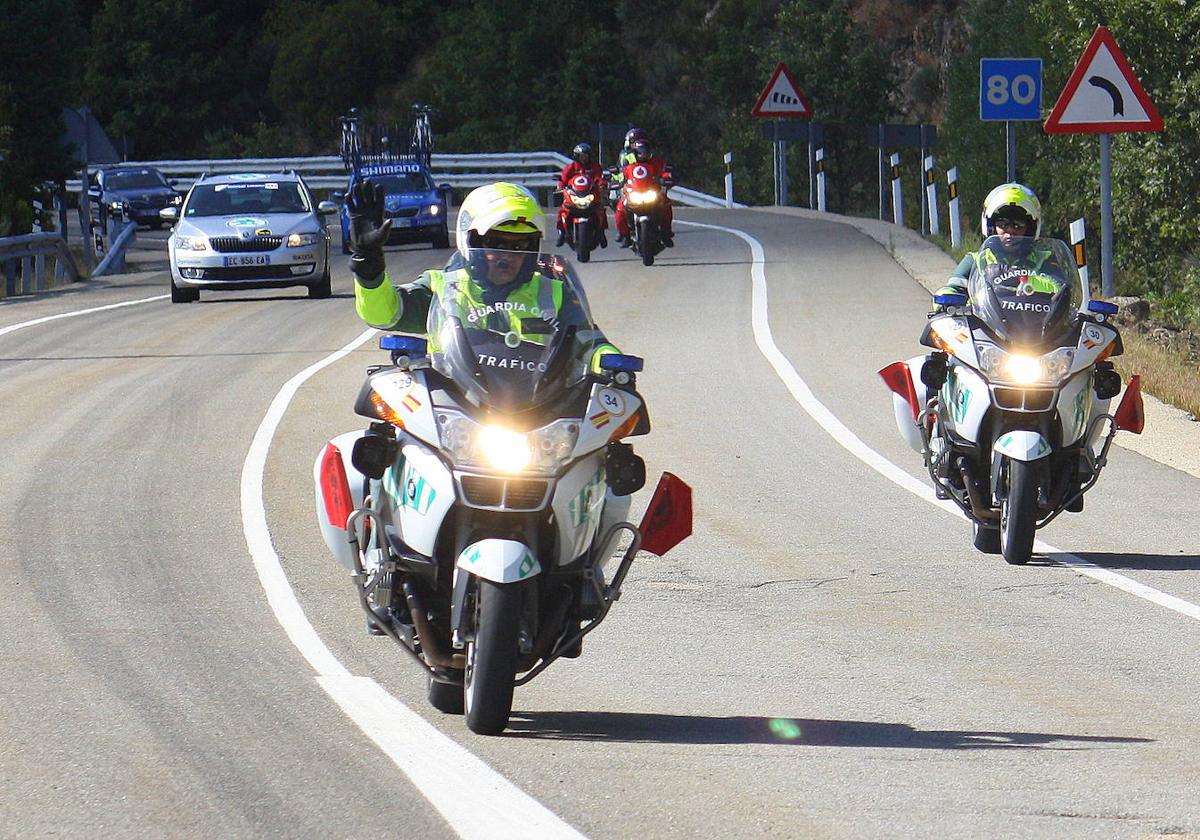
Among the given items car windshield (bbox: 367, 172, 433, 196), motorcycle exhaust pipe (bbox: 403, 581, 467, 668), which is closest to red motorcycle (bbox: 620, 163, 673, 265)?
car windshield (bbox: 367, 172, 433, 196)

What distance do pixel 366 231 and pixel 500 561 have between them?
135cm

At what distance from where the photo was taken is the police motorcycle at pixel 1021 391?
1027 centimetres

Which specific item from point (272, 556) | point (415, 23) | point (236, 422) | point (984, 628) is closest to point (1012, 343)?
point (984, 628)

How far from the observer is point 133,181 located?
2007 inches

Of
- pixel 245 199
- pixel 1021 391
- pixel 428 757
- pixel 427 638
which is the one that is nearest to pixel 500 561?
pixel 427 638

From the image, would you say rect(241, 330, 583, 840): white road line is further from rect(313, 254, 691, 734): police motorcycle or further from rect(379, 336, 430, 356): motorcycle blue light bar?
rect(379, 336, 430, 356): motorcycle blue light bar

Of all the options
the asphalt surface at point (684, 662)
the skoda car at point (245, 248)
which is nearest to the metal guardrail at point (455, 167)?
the skoda car at point (245, 248)

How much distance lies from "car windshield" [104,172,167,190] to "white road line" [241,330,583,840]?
42.4 metres

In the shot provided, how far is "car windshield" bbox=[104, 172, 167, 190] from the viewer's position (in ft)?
166

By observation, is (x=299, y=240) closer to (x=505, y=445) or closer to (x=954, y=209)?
(x=954, y=209)

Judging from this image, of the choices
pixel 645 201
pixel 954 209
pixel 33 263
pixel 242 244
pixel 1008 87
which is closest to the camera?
pixel 1008 87

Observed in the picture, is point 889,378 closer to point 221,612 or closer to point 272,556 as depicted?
point 272,556

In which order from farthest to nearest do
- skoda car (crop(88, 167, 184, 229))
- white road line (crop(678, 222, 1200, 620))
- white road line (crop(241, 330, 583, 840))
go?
skoda car (crop(88, 167, 184, 229)) → white road line (crop(678, 222, 1200, 620)) → white road line (crop(241, 330, 583, 840))

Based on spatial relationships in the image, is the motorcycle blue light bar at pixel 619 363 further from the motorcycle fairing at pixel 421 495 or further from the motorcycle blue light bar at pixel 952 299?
the motorcycle blue light bar at pixel 952 299
